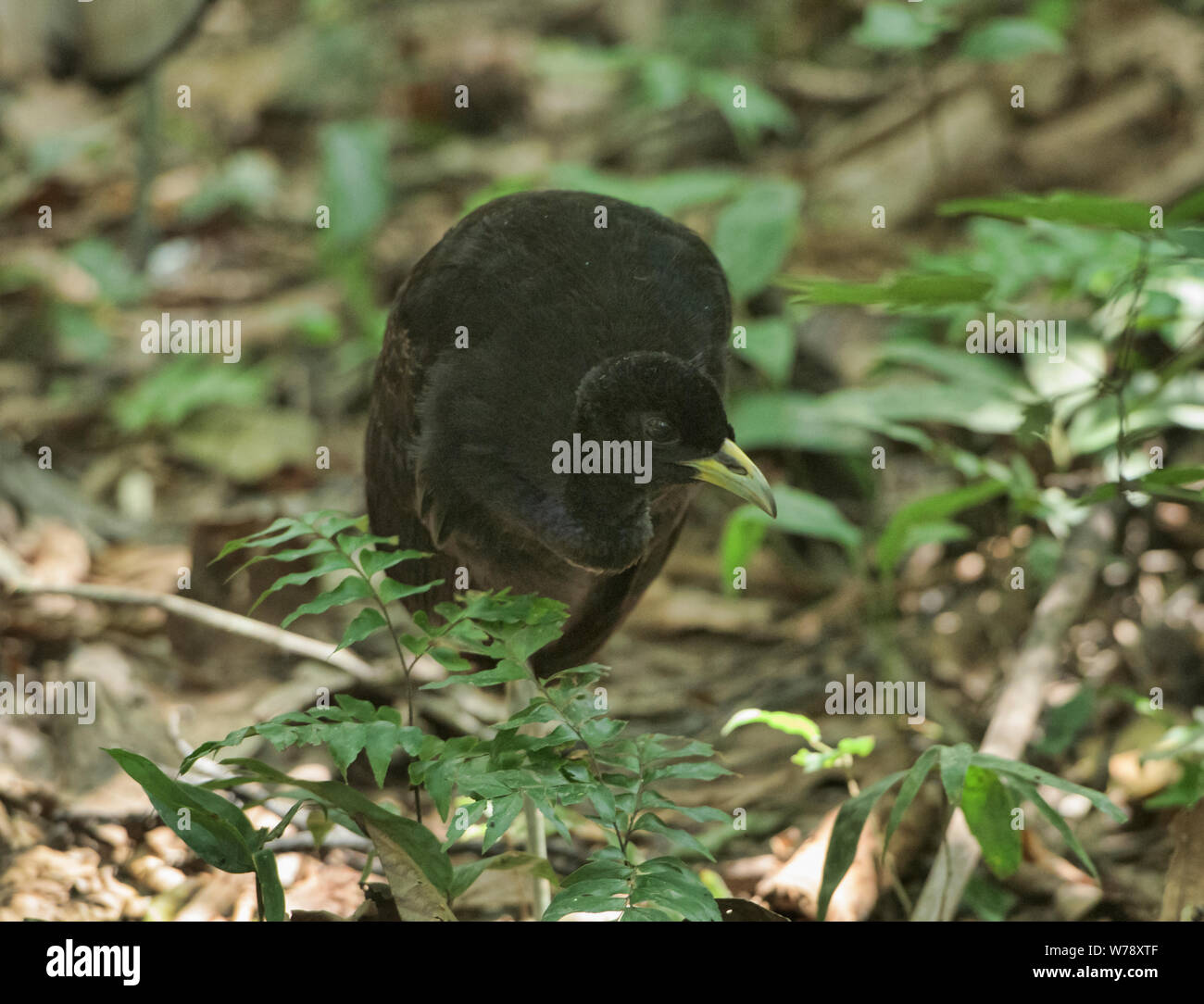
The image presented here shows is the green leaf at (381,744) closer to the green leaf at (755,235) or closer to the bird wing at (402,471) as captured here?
the bird wing at (402,471)

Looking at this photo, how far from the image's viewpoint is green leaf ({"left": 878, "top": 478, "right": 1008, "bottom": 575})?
4047 millimetres

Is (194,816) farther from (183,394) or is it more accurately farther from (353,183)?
(353,183)

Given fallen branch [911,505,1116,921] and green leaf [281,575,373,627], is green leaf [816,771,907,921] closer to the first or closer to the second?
fallen branch [911,505,1116,921]

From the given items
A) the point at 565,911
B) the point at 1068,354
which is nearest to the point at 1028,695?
the point at 1068,354

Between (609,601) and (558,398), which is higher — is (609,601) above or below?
below

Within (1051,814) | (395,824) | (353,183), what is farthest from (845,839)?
(353,183)

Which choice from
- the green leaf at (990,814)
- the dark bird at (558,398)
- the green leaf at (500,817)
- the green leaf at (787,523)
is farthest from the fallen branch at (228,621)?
the green leaf at (990,814)

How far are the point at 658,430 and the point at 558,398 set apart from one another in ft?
1.05

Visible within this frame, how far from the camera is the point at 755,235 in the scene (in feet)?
17.1

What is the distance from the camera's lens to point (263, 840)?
2.69 metres

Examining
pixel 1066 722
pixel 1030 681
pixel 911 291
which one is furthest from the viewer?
pixel 1066 722

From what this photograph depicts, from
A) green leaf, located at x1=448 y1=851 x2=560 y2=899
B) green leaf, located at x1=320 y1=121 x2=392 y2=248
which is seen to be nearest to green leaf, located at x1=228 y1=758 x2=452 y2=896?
green leaf, located at x1=448 y1=851 x2=560 y2=899

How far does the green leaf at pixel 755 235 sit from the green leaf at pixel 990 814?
2676 millimetres

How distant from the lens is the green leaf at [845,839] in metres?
2.83
